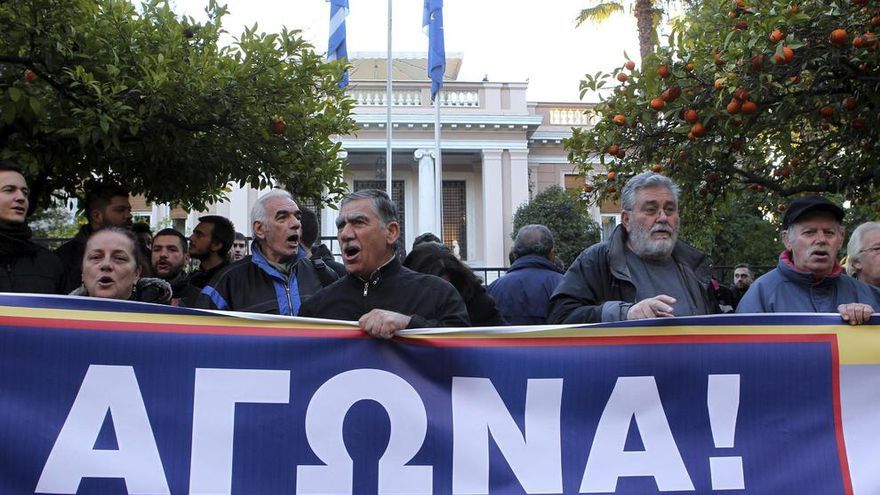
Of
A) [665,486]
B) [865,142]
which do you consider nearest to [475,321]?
[665,486]

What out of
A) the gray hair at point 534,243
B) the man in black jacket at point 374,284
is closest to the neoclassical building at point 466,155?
the gray hair at point 534,243

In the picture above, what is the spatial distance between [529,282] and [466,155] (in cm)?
2721

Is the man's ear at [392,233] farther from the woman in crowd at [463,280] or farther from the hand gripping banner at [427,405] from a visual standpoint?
the woman in crowd at [463,280]

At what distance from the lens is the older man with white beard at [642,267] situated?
3.69 meters

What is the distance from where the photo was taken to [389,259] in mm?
3615

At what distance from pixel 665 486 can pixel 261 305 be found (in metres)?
2.08

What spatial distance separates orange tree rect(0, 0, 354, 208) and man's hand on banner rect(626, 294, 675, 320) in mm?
3058

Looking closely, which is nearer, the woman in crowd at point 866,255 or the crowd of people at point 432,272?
the crowd of people at point 432,272

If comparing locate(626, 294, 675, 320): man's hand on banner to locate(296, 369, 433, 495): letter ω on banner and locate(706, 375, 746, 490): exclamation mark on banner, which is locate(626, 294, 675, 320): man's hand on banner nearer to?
locate(706, 375, 746, 490): exclamation mark on banner

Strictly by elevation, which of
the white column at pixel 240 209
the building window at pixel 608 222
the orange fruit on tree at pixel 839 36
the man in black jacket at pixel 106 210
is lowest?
the man in black jacket at pixel 106 210

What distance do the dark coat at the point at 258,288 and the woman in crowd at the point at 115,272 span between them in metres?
0.38

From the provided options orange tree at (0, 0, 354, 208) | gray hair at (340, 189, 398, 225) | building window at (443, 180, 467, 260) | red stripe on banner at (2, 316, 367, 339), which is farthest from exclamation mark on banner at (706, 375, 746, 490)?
building window at (443, 180, 467, 260)

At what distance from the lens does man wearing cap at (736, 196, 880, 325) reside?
380 cm

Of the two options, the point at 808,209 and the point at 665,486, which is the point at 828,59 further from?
the point at 665,486
